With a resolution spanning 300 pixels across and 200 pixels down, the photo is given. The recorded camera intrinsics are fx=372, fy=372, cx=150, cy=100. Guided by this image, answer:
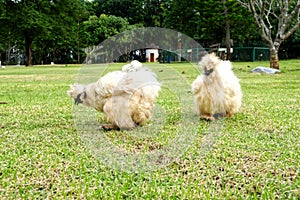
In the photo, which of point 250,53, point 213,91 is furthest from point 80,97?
point 250,53

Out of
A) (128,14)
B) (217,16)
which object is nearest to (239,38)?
(217,16)

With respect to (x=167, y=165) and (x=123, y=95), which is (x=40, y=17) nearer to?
(x=123, y=95)

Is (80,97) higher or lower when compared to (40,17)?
lower

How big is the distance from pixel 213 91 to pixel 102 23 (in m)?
30.0

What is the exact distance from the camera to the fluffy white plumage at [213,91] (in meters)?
3.74

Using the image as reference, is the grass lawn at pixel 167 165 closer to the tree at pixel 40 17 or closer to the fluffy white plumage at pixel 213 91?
the fluffy white plumage at pixel 213 91

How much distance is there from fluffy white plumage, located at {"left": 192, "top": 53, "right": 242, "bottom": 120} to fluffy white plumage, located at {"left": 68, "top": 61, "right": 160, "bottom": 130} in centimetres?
56

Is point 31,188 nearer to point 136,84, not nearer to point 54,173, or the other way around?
point 54,173

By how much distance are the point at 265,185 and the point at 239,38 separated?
28617 millimetres

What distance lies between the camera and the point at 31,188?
1992mm

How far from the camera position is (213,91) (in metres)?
3.75

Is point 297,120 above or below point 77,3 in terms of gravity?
below

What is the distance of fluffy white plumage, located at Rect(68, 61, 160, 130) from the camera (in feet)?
10.7

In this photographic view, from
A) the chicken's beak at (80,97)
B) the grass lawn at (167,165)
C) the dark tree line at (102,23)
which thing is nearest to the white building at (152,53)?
the grass lawn at (167,165)
